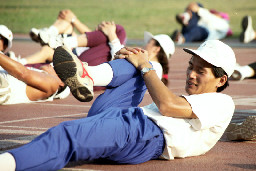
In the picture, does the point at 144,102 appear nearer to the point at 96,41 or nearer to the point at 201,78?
the point at 96,41

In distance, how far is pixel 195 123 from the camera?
478cm

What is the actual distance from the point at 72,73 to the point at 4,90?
12.4 feet

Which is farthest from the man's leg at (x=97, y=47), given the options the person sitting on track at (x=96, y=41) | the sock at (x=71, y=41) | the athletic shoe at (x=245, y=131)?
the athletic shoe at (x=245, y=131)

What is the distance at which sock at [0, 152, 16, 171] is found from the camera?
13.0ft

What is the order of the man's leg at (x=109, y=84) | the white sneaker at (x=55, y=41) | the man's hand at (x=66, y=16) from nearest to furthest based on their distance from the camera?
the man's leg at (x=109, y=84) → the white sneaker at (x=55, y=41) → the man's hand at (x=66, y=16)

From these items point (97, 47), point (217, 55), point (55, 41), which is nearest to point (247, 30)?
point (97, 47)

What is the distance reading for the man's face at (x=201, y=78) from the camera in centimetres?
498

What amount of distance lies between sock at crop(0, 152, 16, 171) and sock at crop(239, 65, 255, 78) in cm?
871

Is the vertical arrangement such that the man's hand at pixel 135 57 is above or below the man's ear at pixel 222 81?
above

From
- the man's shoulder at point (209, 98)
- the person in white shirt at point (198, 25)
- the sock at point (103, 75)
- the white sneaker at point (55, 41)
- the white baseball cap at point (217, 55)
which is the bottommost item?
the person in white shirt at point (198, 25)

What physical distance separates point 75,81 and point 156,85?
633 mm

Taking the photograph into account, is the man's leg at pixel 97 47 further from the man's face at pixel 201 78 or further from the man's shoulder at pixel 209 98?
the man's shoulder at pixel 209 98

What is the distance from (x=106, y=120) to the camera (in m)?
4.49

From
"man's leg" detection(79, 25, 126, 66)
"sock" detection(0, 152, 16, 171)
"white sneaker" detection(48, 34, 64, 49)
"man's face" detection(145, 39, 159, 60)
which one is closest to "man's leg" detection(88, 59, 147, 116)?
"sock" detection(0, 152, 16, 171)
